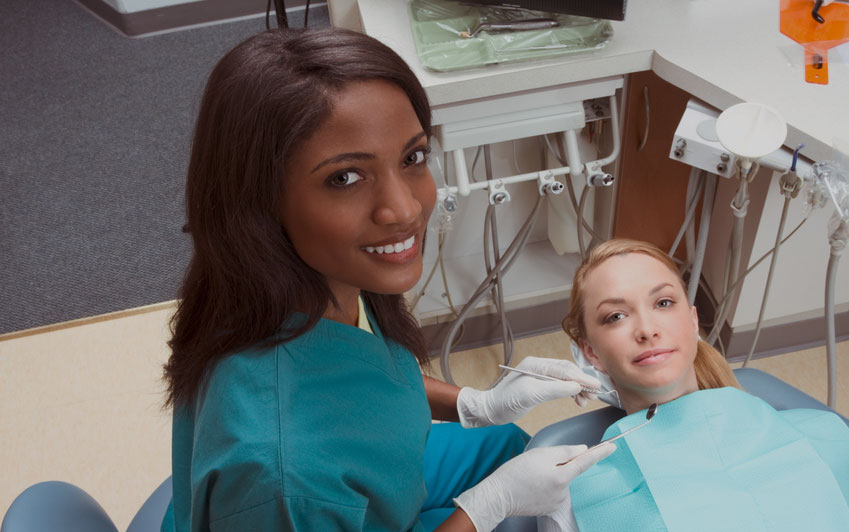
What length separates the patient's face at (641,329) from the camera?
1138 mm

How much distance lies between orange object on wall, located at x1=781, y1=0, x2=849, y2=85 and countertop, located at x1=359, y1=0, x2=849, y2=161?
2 cm

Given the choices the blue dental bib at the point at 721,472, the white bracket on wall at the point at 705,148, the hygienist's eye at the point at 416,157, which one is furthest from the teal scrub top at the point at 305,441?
the white bracket on wall at the point at 705,148

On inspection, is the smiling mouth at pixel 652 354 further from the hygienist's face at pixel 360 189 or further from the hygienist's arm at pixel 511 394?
the hygienist's face at pixel 360 189

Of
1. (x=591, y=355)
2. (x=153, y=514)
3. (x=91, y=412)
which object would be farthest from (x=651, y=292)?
(x=91, y=412)

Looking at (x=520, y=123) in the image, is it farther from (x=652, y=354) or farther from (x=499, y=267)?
(x=652, y=354)

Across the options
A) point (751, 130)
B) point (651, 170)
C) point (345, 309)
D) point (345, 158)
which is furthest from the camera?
point (651, 170)

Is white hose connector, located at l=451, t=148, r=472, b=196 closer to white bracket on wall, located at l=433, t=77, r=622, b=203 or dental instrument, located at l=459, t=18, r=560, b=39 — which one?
white bracket on wall, located at l=433, t=77, r=622, b=203

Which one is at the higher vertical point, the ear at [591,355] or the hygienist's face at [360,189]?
the hygienist's face at [360,189]

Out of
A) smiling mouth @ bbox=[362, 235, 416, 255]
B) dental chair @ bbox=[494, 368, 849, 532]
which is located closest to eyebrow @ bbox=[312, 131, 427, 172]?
smiling mouth @ bbox=[362, 235, 416, 255]

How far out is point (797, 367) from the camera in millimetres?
1958

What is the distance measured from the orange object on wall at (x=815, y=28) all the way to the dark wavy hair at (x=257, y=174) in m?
0.93

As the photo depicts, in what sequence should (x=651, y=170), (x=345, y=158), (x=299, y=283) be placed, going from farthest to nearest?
(x=651, y=170), (x=299, y=283), (x=345, y=158)

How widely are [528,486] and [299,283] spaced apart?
487 millimetres

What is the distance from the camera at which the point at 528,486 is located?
1055 millimetres
